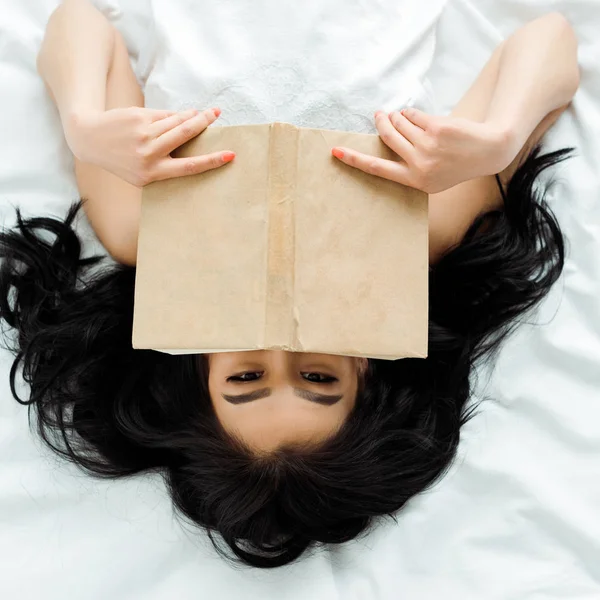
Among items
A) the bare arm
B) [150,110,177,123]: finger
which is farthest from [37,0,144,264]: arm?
[150,110,177,123]: finger

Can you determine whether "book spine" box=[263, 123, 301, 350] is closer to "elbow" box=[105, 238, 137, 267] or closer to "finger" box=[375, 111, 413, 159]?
"finger" box=[375, 111, 413, 159]

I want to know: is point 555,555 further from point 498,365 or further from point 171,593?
point 171,593

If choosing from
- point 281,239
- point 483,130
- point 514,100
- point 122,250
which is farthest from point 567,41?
point 122,250

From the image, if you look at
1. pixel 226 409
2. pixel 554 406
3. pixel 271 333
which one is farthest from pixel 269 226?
pixel 554 406

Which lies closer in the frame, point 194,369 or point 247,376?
point 247,376

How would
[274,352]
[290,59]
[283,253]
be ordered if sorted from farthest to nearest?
[290,59], [274,352], [283,253]

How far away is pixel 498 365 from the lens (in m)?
1.12

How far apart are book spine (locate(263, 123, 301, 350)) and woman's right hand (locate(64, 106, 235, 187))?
2.1 inches

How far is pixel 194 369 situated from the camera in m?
1.07

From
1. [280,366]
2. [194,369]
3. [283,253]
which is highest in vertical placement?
[283,253]

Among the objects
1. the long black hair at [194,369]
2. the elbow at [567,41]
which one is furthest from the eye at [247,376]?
the elbow at [567,41]

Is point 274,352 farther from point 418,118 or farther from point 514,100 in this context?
point 514,100

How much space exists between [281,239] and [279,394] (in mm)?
210

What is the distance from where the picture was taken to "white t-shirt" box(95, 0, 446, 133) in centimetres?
101
